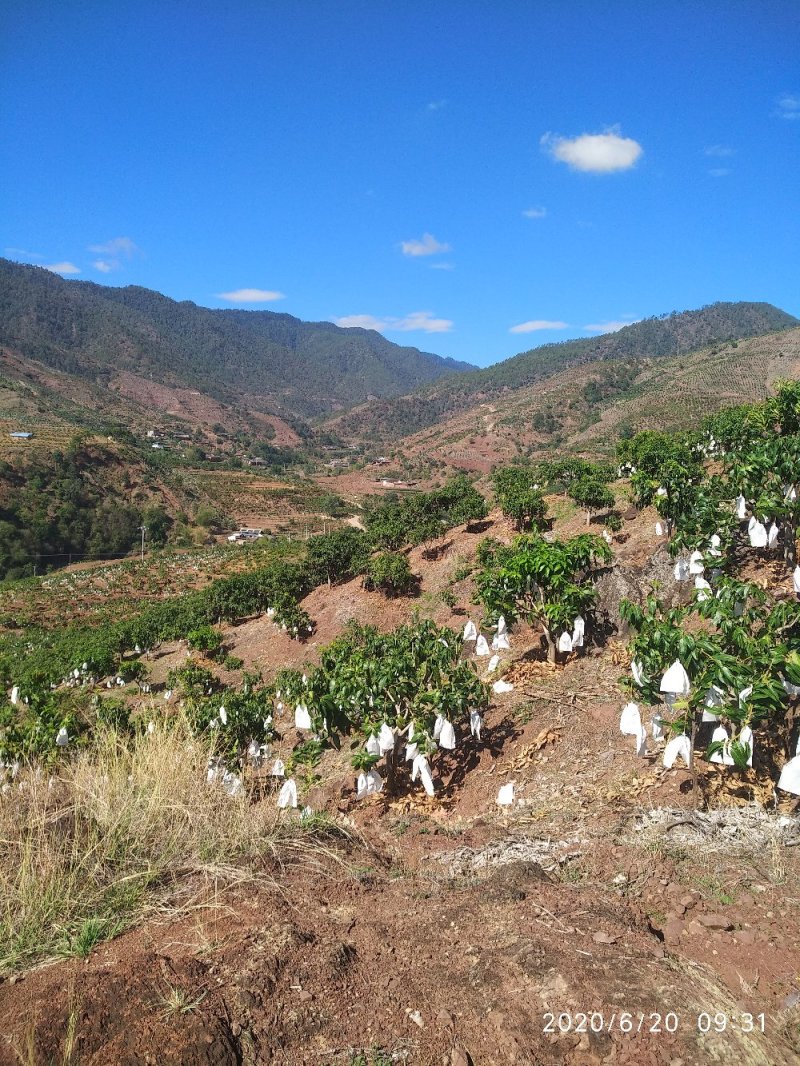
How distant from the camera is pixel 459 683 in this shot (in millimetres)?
5512

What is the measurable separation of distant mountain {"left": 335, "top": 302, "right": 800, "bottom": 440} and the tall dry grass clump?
132m

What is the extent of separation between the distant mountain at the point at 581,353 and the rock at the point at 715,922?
132 metres

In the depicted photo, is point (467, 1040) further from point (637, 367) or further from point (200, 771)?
point (637, 367)

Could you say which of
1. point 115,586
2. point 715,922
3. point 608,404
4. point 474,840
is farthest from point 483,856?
point 608,404

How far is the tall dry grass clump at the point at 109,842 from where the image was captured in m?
2.77

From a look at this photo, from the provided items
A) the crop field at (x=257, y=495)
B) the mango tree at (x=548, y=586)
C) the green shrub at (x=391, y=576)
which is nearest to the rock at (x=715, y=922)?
the mango tree at (x=548, y=586)

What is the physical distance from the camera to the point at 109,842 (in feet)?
10.9

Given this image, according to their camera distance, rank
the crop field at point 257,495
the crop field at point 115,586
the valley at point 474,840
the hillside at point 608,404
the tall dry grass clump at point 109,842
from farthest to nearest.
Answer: the crop field at point 257,495
the hillside at point 608,404
the crop field at point 115,586
the tall dry grass clump at point 109,842
the valley at point 474,840

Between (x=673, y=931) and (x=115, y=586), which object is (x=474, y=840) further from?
(x=115, y=586)

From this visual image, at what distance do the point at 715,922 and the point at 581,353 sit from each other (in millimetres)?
147686

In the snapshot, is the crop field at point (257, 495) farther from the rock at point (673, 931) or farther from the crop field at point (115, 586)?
the rock at point (673, 931)

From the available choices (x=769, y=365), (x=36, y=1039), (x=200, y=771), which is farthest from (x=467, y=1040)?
(x=769, y=365)

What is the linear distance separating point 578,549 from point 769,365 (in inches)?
3240

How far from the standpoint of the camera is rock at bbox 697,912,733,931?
286cm
